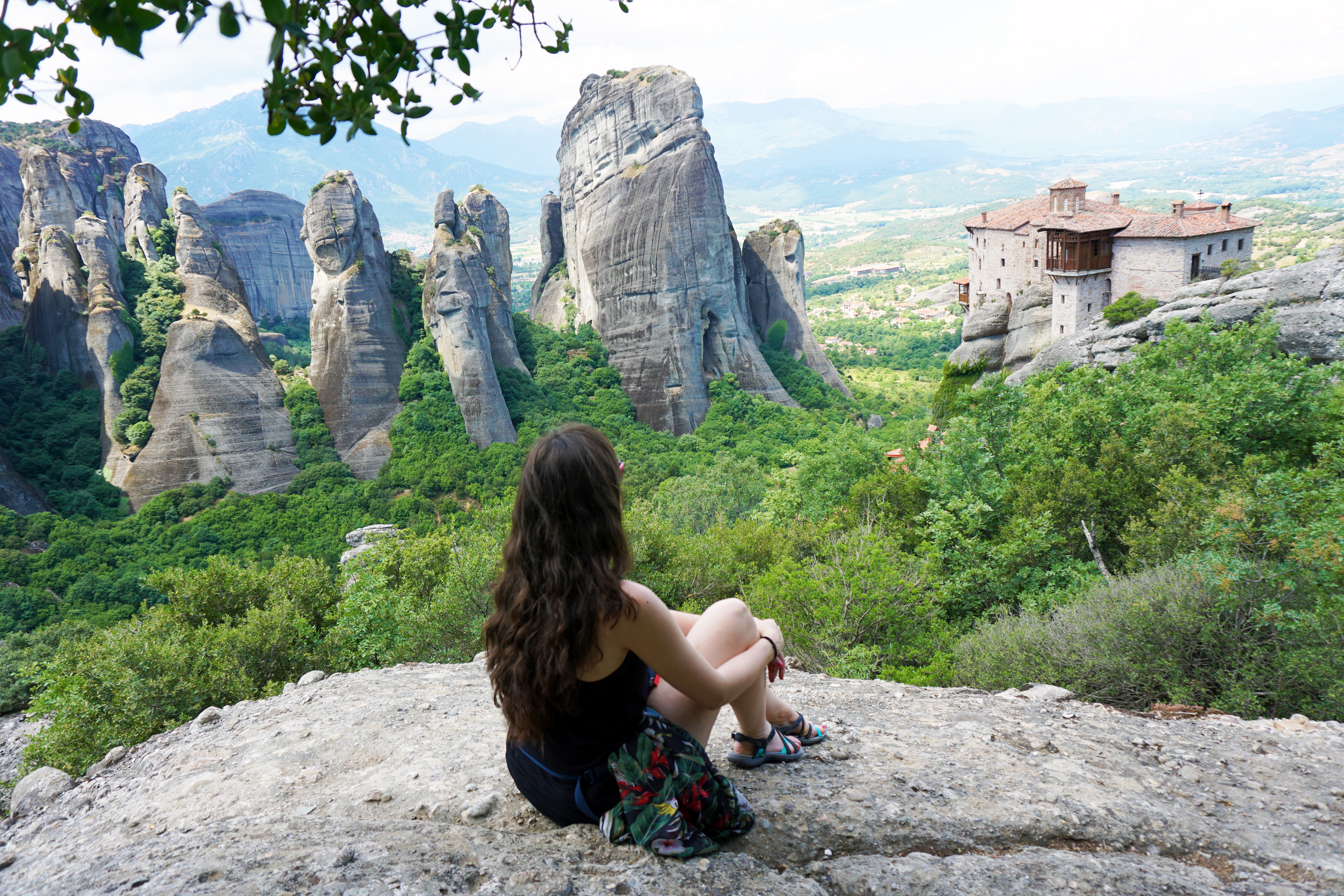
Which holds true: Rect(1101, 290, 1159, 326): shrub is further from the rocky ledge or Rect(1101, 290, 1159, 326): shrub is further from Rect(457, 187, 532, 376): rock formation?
Rect(457, 187, 532, 376): rock formation

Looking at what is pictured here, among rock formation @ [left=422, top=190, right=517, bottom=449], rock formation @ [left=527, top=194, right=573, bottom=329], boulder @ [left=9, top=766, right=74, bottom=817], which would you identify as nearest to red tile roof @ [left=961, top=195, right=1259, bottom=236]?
rock formation @ [left=422, top=190, right=517, bottom=449]

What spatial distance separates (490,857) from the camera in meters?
3.52

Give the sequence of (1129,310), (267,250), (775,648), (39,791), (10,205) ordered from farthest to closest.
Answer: (267,250) < (10,205) < (1129,310) < (39,791) < (775,648)

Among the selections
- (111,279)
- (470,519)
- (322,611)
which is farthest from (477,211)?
(322,611)

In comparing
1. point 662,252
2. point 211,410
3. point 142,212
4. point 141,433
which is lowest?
point 141,433

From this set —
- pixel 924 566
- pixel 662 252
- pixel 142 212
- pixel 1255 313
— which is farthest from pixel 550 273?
pixel 924 566

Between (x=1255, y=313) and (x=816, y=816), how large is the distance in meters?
23.8

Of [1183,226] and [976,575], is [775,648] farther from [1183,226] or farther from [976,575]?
[1183,226]

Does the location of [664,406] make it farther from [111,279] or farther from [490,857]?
[490,857]

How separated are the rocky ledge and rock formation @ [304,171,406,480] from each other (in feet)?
103

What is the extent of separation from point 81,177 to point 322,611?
4558cm

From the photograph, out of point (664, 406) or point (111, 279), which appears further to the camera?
point (664, 406)

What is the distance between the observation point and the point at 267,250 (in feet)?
232

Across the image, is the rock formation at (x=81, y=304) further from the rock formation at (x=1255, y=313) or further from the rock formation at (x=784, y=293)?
the rock formation at (x=1255, y=313)
